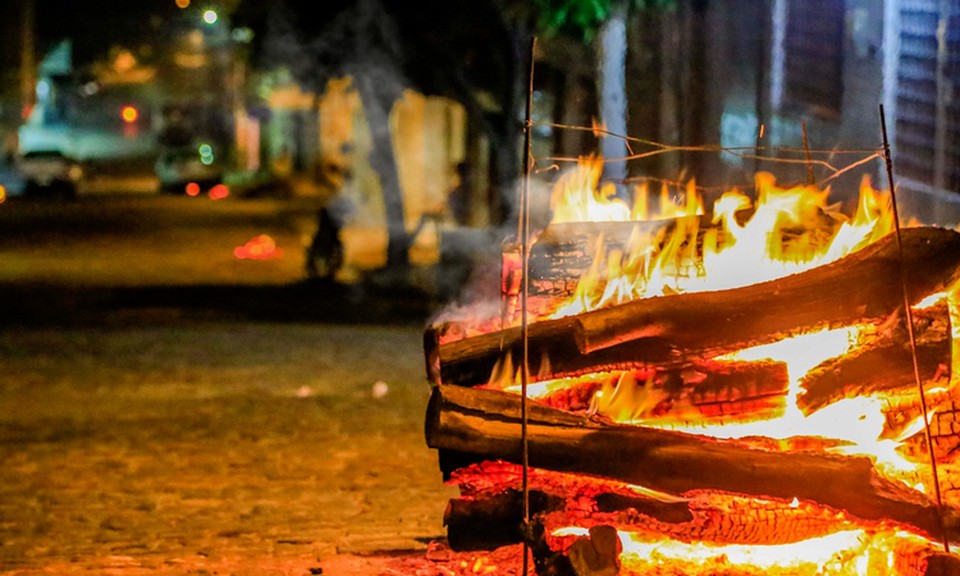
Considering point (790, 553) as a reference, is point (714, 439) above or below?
above

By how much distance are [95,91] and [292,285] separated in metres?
56.6

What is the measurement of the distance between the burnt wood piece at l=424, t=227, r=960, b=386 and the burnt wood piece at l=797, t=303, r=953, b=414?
10 centimetres

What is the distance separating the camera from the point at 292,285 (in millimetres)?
17375

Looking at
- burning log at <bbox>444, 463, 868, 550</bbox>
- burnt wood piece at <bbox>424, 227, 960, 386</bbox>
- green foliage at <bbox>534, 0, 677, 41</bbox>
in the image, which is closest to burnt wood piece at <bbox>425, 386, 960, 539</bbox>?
burning log at <bbox>444, 463, 868, 550</bbox>

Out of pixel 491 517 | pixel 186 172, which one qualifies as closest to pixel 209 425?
pixel 491 517

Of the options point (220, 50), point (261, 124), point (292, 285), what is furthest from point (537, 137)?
point (220, 50)

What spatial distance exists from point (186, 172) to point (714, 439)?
36.3 m

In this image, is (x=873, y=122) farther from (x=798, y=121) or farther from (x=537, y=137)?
(x=537, y=137)

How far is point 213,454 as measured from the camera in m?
8.07

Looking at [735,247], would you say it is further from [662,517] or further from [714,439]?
[662,517]

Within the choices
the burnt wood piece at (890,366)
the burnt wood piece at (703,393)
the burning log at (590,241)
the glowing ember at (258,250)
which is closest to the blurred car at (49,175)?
the glowing ember at (258,250)

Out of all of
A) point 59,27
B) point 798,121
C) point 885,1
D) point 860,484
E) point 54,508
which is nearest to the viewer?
point 860,484

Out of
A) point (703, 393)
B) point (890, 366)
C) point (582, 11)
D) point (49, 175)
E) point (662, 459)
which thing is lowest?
point (49, 175)

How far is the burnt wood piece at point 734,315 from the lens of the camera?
4391 millimetres
